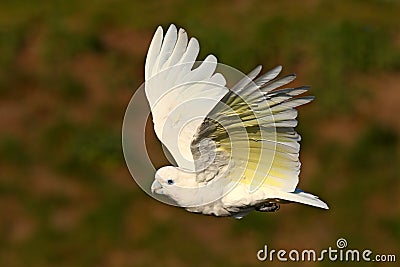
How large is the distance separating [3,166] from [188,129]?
26.2ft

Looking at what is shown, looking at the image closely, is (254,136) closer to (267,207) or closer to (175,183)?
(175,183)

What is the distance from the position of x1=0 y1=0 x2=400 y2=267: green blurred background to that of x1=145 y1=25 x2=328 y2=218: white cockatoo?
227 inches

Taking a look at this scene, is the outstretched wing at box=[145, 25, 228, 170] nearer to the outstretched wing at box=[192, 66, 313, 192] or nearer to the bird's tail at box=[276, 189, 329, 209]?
the outstretched wing at box=[192, 66, 313, 192]

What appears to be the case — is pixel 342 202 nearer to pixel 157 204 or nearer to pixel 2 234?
pixel 157 204

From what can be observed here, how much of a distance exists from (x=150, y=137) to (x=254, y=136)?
681 cm

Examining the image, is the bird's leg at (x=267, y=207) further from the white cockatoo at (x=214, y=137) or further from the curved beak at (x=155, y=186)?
the curved beak at (x=155, y=186)

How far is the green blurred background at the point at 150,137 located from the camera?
1223cm

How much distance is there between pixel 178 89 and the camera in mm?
5805
